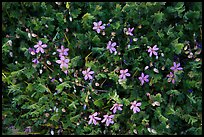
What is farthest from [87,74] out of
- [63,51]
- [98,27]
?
[98,27]

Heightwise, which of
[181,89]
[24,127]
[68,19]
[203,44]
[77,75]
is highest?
[68,19]

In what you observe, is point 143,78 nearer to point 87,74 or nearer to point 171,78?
point 171,78

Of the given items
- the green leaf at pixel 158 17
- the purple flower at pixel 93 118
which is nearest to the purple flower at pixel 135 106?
the purple flower at pixel 93 118

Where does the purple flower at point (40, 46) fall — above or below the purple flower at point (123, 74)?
above

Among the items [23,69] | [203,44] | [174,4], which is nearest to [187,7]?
[174,4]

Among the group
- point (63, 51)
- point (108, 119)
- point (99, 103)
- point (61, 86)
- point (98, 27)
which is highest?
point (98, 27)

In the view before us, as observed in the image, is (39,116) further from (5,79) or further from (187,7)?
(187,7)

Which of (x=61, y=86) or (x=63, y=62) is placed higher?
(x=63, y=62)

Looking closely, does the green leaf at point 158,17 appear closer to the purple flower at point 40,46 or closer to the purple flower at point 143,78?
the purple flower at point 143,78

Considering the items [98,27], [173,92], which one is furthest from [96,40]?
[173,92]
